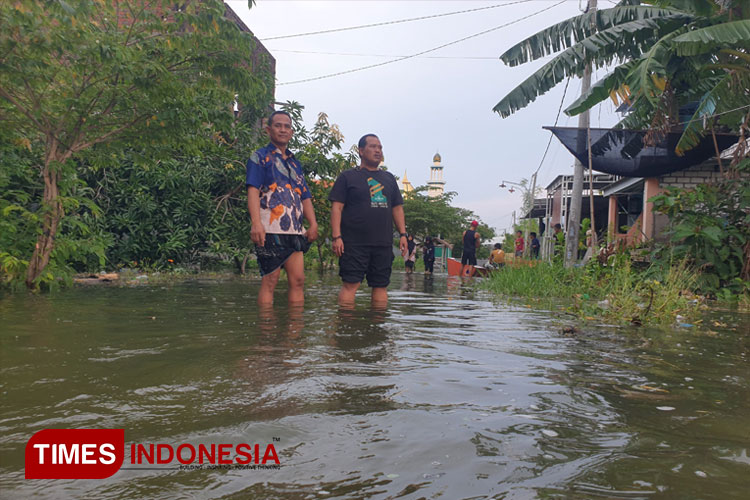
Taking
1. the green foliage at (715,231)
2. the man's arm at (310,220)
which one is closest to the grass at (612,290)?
the green foliage at (715,231)

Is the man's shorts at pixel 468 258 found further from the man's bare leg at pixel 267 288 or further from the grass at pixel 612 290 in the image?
the man's bare leg at pixel 267 288

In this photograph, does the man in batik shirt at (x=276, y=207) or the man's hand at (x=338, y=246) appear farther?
the man's hand at (x=338, y=246)

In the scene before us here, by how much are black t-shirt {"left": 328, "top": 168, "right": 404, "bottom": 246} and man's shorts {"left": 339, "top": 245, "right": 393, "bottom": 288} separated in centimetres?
7

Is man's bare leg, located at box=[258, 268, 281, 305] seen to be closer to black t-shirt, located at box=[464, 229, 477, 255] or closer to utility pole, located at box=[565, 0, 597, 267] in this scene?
Answer: utility pole, located at box=[565, 0, 597, 267]

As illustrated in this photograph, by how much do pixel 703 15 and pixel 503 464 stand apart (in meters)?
10.8

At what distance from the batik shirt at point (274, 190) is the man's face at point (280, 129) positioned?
3.5 inches

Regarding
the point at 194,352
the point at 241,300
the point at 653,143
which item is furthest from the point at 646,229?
the point at 194,352

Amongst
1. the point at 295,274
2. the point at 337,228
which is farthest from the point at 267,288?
the point at 337,228

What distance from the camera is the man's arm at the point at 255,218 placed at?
4.79m

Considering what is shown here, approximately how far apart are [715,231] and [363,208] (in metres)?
5.63

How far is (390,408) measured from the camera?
204 cm

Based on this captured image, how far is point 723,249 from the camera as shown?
828 centimetres

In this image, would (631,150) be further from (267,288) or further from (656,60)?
(267,288)

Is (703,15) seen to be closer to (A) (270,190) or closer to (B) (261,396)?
(A) (270,190)
